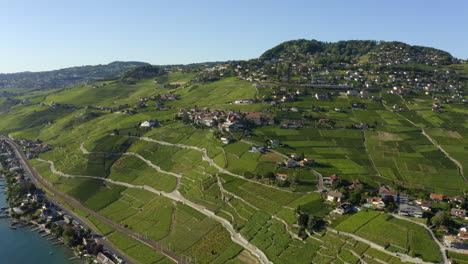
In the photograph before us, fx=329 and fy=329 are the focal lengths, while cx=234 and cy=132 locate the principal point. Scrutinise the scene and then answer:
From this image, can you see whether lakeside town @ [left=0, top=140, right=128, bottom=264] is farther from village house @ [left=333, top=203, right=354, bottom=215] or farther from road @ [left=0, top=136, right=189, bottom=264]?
village house @ [left=333, top=203, right=354, bottom=215]

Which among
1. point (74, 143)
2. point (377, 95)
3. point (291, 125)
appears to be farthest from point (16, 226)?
point (377, 95)

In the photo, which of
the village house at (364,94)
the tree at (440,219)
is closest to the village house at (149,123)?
the village house at (364,94)

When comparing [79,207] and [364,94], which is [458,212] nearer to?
[79,207]

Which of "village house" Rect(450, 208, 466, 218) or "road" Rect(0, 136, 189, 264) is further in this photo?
"road" Rect(0, 136, 189, 264)

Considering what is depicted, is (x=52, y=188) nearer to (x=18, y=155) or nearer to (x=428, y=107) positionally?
(x=18, y=155)

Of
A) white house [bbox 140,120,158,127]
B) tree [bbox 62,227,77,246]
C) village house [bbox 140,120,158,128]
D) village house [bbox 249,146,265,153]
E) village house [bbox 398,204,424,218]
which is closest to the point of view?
village house [bbox 398,204,424,218]

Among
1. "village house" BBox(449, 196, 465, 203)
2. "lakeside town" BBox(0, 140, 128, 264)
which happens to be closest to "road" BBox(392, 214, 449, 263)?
"village house" BBox(449, 196, 465, 203)
